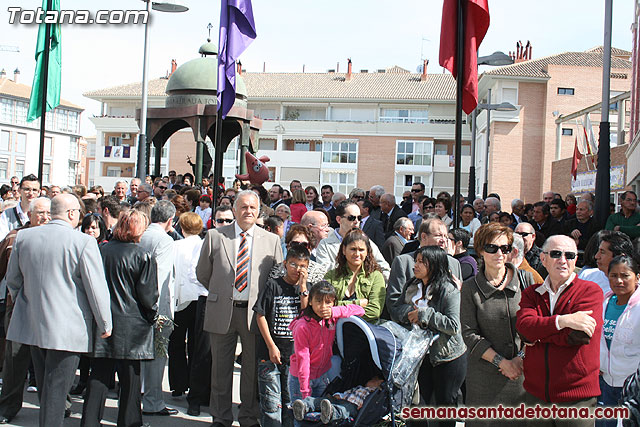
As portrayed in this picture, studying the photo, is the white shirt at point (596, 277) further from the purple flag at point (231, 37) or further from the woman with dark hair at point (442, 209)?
the purple flag at point (231, 37)

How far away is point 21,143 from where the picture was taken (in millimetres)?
78062

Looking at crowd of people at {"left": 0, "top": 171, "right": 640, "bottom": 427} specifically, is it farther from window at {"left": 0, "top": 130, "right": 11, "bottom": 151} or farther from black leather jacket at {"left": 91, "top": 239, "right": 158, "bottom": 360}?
window at {"left": 0, "top": 130, "right": 11, "bottom": 151}

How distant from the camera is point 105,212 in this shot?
27.8 ft

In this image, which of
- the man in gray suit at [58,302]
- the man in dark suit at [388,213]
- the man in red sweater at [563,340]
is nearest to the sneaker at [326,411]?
the man in red sweater at [563,340]

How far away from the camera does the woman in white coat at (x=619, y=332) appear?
5098mm

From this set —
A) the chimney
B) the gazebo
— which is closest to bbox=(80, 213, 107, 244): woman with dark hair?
the gazebo

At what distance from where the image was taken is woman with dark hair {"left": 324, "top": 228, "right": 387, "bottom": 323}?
6.03m

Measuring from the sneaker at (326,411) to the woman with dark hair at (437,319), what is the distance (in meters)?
0.94

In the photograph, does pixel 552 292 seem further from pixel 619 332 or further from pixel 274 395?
pixel 274 395

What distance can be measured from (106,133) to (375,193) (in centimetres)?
6048

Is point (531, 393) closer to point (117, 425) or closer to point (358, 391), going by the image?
point (358, 391)

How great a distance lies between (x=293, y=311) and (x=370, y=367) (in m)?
0.97

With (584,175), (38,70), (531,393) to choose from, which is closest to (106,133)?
(584,175)

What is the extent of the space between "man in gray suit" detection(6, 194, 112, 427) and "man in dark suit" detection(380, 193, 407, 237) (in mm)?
6018
